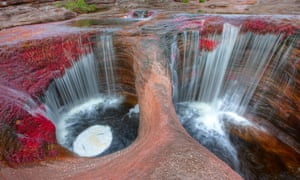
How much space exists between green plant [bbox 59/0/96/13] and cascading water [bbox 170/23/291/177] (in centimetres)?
603

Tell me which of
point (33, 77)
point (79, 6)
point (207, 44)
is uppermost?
point (79, 6)

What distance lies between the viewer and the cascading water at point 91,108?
4266mm

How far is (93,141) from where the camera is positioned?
424cm

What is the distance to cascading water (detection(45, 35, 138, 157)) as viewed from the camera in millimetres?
4266

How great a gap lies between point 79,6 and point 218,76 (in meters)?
Answer: 7.41

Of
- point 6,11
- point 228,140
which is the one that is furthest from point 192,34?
point 6,11

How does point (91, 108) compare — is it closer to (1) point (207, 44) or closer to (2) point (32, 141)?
(2) point (32, 141)

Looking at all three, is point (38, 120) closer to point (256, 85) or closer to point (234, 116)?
point (234, 116)

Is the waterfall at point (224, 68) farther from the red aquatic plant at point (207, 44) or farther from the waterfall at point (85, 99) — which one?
the waterfall at point (85, 99)

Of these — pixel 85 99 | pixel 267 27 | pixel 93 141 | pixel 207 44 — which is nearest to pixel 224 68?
pixel 207 44

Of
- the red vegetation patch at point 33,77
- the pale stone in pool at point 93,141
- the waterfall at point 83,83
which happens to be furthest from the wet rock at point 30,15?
the pale stone in pool at point 93,141

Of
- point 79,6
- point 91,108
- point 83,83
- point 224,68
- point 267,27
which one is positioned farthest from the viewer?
point 79,6

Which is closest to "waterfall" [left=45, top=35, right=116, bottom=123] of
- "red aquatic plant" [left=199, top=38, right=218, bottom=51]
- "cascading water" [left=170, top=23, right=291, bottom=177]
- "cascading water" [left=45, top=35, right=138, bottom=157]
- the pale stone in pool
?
"cascading water" [left=45, top=35, right=138, bottom=157]

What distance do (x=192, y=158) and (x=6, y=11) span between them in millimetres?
9285
